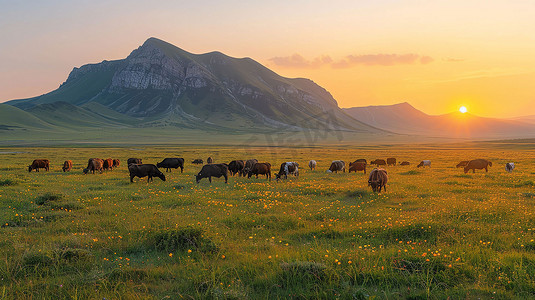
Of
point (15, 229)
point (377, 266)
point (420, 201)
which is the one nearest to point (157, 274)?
point (377, 266)

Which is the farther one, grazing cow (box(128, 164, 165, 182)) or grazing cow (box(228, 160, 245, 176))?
grazing cow (box(228, 160, 245, 176))

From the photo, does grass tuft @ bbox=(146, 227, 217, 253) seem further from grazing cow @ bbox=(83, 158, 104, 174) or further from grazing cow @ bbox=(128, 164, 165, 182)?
grazing cow @ bbox=(83, 158, 104, 174)

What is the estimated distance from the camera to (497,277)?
714 cm

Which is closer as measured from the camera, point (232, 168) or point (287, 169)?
point (287, 169)

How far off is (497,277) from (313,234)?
555cm

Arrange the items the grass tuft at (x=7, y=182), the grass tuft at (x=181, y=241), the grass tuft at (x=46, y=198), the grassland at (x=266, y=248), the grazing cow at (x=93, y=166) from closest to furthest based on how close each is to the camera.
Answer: the grassland at (x=266, y=248), the grass tuft at (x=181, y=241), the grass tuft at (x=46, y=198), the grass tuft at (x=7, y=182), the grazing cow at (x=93, y=166)

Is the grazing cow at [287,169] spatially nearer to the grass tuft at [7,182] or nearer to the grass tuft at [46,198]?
the grass tuft at [46,198]

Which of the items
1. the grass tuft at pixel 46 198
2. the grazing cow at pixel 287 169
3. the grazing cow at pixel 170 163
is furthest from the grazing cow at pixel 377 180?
the grazing cow at pixel 170 163

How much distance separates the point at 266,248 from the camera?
9539 mm

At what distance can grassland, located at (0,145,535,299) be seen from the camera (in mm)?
6797

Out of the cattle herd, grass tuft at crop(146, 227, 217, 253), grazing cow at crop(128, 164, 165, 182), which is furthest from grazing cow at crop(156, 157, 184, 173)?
grass tuft at crop(146, 227, 217, 253)

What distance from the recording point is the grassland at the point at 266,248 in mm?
6797

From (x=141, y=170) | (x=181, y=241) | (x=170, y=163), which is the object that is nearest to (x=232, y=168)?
(x=170, y=163)

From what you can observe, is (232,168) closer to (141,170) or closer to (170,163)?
(170,163)
